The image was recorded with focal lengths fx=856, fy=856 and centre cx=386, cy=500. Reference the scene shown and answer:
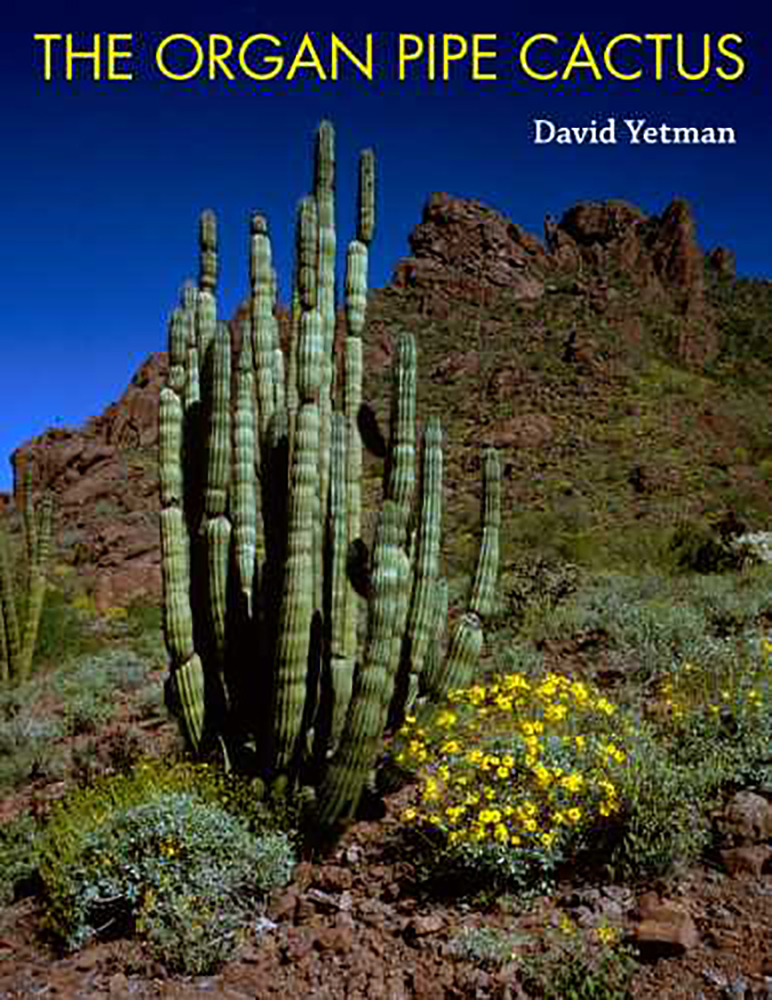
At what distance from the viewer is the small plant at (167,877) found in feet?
12.1

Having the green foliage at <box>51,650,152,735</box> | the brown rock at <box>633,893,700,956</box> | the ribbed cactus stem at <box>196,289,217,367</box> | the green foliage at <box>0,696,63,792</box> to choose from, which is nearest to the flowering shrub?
the brown rock at <box>633,893,700,956</box>

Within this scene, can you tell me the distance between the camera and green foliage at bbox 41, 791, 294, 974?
374 cm

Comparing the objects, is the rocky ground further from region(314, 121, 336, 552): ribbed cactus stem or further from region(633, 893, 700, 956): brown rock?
region(314, 121, 336, 552): ribbed cactus stem

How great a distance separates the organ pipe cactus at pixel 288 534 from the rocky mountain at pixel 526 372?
1019cm

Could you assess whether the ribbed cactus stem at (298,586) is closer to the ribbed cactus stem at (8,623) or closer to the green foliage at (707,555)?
the ribbed cactus stem at (8,623)

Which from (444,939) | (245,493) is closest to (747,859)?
(444,939)

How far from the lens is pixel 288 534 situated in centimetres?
454

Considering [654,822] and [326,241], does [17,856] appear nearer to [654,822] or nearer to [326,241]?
[654,822]

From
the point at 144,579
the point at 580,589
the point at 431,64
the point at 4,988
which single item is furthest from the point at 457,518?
the point at 4,988

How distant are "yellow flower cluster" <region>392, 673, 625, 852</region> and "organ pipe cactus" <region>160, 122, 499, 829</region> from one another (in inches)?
14.0

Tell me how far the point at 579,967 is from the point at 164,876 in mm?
1861

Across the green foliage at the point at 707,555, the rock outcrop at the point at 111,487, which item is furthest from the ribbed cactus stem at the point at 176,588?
the rock outcrop at the point at 111,487

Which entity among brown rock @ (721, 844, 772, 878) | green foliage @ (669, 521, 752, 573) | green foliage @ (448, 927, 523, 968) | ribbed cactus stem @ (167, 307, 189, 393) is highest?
ribbed cactus stem @ (167, 307, 189, 393)

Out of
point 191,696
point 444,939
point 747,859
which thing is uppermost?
point 191,696
